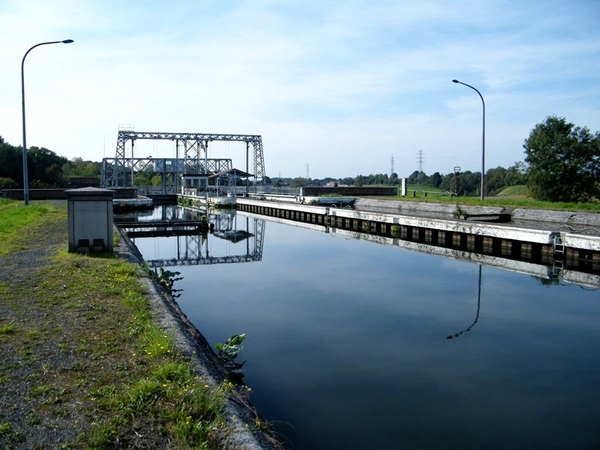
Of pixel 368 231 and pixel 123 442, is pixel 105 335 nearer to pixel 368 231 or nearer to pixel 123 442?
pixel 123 442

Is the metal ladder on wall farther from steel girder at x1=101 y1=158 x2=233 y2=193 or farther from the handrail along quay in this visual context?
steel girder at x1=101 y1=158 x2=233 y2=193

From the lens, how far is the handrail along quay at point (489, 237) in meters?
15.4

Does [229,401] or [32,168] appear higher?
[32,168]

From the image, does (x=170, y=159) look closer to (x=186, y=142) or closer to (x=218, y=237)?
(x=186, y=142)

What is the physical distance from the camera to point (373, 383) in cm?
662

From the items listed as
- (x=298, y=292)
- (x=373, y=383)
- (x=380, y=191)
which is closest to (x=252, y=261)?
(x=298, y=292)

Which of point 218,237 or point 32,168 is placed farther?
point 32,168

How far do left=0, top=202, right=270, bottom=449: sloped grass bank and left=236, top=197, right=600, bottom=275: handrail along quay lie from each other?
503 inches

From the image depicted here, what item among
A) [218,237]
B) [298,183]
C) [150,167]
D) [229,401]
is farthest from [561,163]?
[298,183]

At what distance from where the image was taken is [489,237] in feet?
62.9

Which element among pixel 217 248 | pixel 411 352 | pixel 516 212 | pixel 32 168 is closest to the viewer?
pixel 411 352

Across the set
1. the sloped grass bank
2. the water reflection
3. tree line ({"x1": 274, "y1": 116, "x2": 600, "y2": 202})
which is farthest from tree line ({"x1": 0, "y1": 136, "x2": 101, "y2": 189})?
the sloped grass bank

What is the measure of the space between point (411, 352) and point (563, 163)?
2417 centimetres

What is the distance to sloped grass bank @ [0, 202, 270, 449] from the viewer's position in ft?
Answer: 11.4
